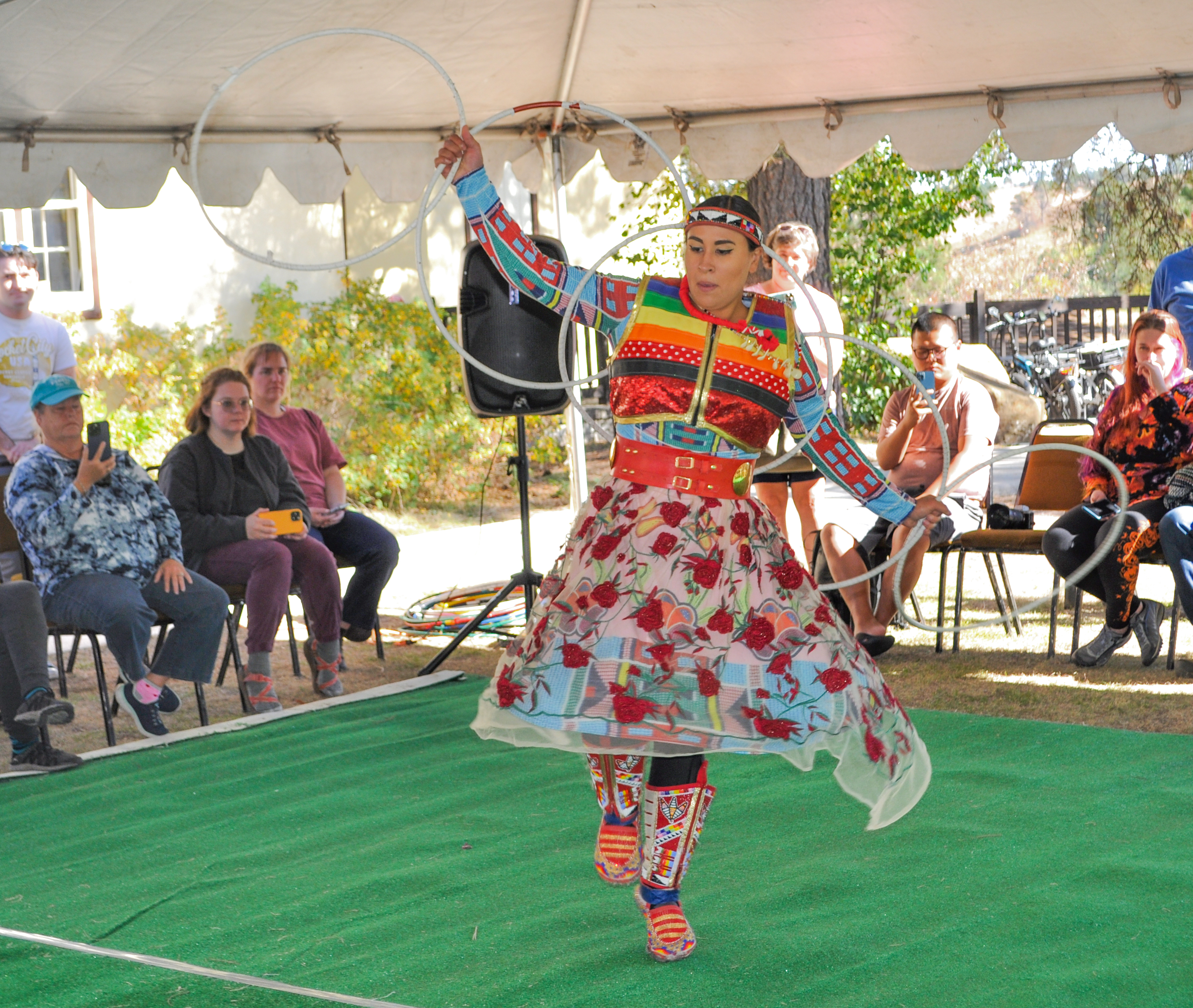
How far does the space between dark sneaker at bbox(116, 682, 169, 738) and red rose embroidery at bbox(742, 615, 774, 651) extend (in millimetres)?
2686

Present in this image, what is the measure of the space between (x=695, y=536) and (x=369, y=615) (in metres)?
3.14

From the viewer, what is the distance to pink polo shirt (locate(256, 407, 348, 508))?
5.44 m

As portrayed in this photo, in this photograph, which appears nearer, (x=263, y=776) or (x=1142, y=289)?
(x=263, y=776)

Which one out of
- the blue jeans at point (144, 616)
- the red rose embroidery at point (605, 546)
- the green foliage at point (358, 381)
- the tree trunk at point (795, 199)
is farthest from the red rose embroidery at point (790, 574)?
the green foliage at point (358, 381)

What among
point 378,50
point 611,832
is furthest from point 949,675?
point 378,50

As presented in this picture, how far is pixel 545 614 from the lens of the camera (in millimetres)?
2518

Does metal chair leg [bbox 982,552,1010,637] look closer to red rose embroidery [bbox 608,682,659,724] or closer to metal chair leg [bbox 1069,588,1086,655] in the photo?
metal chair leg [bbox 1069,588,1086,655]

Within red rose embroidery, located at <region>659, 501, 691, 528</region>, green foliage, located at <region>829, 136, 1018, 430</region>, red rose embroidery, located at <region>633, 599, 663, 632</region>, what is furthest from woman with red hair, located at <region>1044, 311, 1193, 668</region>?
green foliage, located at <region>829, 136, 1018, 430</region>

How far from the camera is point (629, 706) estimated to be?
2.33 m

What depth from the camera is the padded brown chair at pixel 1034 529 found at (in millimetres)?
5074

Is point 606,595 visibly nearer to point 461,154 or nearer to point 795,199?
point 461,154

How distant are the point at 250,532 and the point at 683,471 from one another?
2674 millimetres

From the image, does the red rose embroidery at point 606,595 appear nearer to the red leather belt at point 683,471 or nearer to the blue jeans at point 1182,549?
the red leather belt at point 683,471

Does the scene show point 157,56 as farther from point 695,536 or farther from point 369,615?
point 695,536
